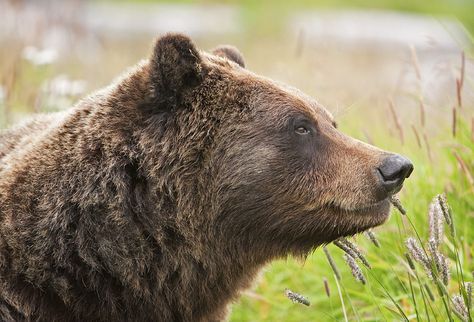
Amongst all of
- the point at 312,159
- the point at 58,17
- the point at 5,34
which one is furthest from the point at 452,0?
the point at 312,159

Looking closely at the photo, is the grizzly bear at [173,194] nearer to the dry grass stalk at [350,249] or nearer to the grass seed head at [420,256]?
the dry grass stalk at [350,249]

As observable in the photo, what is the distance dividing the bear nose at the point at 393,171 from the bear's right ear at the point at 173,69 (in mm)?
1029

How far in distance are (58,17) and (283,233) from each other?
769cm

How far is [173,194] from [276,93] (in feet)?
2.47

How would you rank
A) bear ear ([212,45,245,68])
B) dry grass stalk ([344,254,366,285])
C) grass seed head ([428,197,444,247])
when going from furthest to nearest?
bear ear ([212,45,245,68]) → dry grass stalk ([344,254,366,285]) → grass seed head ([428,197,444,247])

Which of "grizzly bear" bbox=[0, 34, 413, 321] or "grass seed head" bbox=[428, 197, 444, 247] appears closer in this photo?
"grass seed head" bbox=[428, 197, 444, 247]

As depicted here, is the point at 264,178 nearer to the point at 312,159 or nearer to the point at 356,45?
the point at 312,159

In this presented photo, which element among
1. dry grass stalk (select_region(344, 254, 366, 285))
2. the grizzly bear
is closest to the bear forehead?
the grizzly bear

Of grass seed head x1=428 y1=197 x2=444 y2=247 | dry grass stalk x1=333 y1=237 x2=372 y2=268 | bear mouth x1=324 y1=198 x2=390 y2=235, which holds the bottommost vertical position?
dry grass stalk x1=333 y1=237 x2=372 y2=268

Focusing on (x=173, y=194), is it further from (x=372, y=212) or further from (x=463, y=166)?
(x=463, y=166)

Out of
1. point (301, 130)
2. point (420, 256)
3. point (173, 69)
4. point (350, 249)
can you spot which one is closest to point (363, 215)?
point (350, 249)

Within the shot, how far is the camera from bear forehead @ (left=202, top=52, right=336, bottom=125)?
13.8 ft

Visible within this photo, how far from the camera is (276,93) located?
4234 millimetres

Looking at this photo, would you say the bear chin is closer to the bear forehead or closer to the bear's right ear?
the bear forehead
